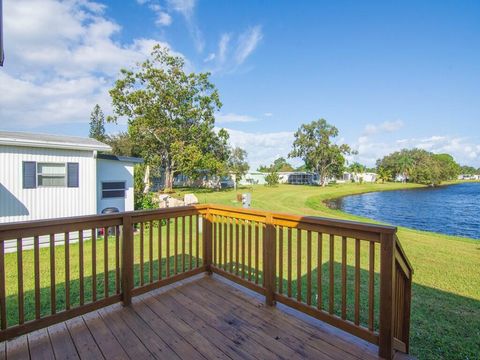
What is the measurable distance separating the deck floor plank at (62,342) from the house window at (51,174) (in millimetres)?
6235

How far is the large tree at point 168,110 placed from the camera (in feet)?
60.9

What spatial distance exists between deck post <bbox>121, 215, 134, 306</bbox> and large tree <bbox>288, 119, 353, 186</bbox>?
37777mm

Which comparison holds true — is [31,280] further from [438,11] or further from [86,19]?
[438,11]

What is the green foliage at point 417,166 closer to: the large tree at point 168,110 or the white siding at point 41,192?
the large tree at point 168,110

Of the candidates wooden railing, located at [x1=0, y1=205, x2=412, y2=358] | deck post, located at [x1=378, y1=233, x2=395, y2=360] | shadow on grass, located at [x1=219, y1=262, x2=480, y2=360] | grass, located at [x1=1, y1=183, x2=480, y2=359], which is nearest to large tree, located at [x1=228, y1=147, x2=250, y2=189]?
grass, located at [x1=1, y1=183, x2=480, y2=359]

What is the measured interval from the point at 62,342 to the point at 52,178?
6547 millimetres

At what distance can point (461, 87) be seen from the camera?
1398 centimetres

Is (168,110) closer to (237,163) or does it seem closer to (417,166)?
(237,163)

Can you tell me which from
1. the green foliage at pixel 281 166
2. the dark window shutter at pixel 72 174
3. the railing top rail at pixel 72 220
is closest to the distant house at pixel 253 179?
the green foliage at pixel 281 166

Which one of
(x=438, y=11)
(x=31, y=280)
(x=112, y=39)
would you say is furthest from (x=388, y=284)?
(x=112, y=39)

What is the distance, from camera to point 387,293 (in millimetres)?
1744

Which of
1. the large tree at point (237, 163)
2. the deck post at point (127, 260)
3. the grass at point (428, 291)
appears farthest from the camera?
the large tree at point (237, 163)

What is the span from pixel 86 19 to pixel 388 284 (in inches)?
365

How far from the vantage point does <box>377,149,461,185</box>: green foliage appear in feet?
159
